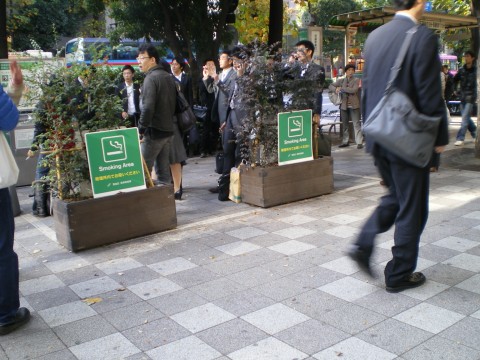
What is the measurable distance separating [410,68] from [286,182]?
3205mm

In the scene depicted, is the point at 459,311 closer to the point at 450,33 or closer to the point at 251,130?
the point at 251,130

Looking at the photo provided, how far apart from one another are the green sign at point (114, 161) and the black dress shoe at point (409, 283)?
277cm

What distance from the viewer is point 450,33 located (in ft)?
56.7

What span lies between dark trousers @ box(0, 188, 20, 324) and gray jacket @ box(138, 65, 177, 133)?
2.76m

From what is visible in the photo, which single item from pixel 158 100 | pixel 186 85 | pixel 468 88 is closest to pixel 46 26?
pixel 186 85

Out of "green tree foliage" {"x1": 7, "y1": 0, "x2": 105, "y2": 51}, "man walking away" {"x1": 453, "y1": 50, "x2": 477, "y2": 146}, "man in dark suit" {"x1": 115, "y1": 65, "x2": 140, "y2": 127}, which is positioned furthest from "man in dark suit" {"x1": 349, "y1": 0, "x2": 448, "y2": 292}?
"green tree foliage" {"x1": 7, "y1": 0, "x2": 105, "y2": 51}

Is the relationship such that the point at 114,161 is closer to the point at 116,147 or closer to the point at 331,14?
the point at 116,147

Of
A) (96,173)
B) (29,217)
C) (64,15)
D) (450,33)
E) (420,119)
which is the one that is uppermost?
(64,15)

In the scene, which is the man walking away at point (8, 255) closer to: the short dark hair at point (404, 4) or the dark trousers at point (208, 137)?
the short dark hair at point (404, 4)

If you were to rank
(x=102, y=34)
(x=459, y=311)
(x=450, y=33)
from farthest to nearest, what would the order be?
(x=102, y=34) < (x=450, y=33) < (x=459, y=311)

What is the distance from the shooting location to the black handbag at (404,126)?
134 inches

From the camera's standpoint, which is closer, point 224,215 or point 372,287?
point 372,287

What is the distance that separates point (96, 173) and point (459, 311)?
11.2 ft

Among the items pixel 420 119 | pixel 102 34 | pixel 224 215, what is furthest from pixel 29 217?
pixel 102 34
